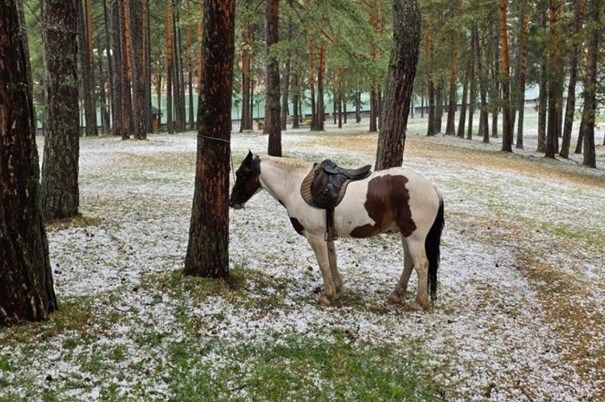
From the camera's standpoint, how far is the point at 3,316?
4.80 m

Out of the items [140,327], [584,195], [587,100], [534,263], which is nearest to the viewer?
[140,327]

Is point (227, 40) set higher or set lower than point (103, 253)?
higher

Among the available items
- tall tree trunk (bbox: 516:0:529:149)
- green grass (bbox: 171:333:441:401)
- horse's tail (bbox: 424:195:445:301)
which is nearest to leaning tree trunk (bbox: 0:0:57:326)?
green grass (bbox: 171:333:441:401)

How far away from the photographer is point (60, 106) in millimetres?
8383

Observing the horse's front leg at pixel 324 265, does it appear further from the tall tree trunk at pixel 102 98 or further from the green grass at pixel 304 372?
the tall tree trunk at pixel 102 98

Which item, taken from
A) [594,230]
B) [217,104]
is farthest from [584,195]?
[217,104]

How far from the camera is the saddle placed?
641 cm

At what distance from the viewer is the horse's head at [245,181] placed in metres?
6.72

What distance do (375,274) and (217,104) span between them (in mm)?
3663

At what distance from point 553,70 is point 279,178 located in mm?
21279

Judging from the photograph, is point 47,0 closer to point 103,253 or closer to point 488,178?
point 103,253

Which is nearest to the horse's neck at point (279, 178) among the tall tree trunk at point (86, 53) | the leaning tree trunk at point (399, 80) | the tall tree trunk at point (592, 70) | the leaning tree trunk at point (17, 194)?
the leaning tree trunk at point (17, 194)

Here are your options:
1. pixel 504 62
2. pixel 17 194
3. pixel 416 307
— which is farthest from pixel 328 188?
pixel 504 62

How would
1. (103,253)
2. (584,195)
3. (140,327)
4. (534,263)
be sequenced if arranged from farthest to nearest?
1. (584,195)
2. (534,263)
3. (103,253)
4. (140,327)
